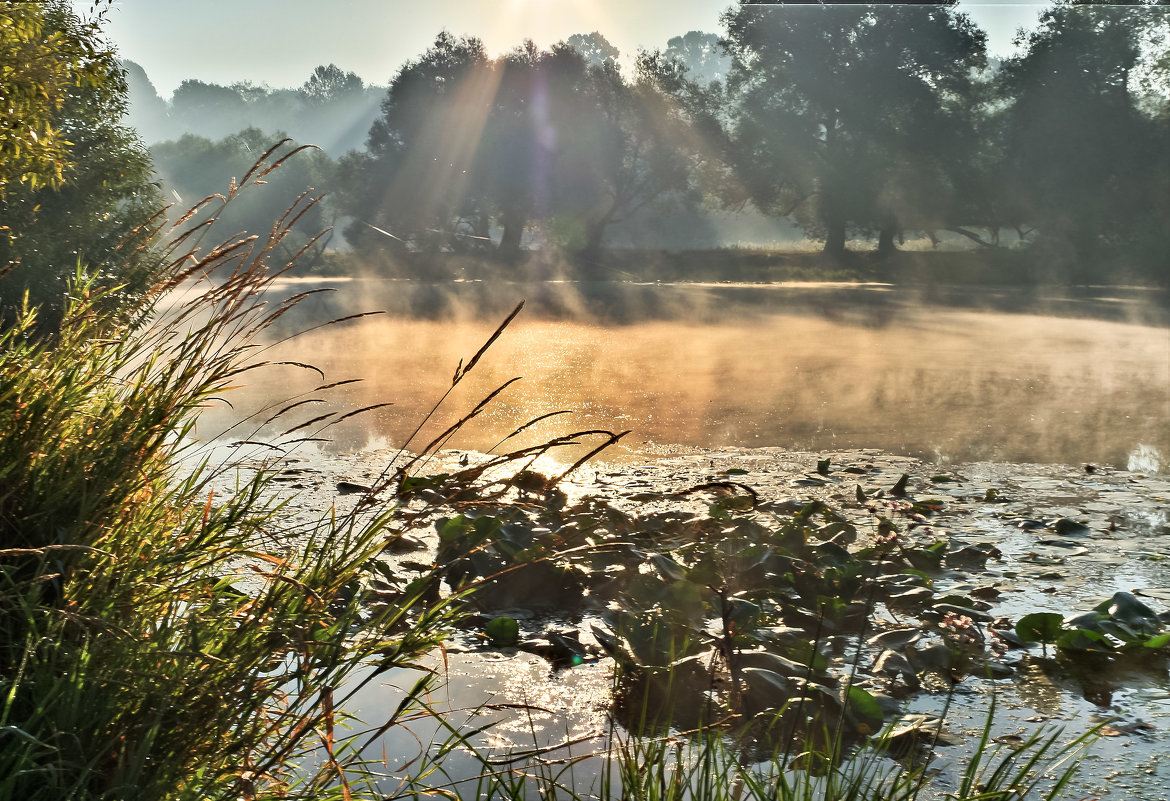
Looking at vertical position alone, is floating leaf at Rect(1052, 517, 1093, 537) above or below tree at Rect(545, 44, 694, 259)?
below

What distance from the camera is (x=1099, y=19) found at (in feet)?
130

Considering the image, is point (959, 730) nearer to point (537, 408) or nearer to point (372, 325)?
point (537, 408)

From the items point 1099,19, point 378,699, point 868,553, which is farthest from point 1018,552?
point 1099,19

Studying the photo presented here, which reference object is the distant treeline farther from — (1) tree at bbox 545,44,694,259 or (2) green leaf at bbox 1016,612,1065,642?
(2) green leaf at bbox 1016,612,1065,642

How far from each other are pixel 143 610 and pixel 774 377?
964 cm

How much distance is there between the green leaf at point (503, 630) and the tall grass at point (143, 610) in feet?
2.82

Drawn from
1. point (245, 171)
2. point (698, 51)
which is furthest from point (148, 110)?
point (245, 171)

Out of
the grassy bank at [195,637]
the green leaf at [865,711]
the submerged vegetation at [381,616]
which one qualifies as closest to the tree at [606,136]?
the submerged vegetation at [381,616]

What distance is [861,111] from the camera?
40969 millimetres

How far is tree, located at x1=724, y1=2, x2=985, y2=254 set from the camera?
1596 inches

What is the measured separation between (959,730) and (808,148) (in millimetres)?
41308

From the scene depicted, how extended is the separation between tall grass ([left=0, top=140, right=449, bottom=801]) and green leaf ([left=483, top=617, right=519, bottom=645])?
86 cm

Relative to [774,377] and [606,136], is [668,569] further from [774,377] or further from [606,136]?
[606,136]

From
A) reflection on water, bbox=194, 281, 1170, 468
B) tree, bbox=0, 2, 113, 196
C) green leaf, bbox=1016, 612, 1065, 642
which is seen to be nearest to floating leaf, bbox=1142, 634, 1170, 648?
green leaf, bbox=1016, 612, 1065, 642
